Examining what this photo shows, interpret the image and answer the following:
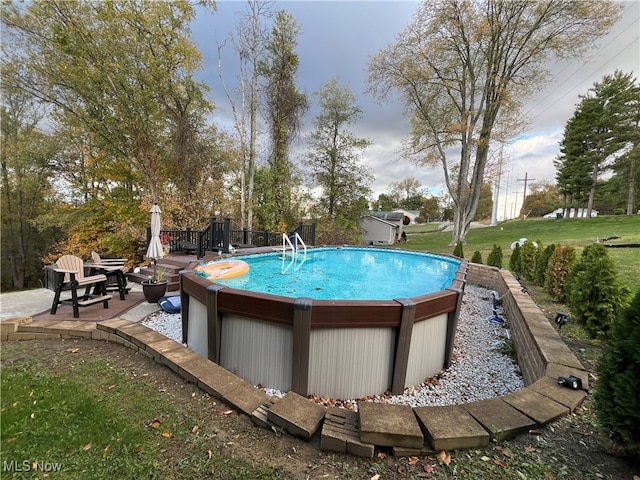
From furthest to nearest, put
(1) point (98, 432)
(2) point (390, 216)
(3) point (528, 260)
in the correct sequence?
(2) point (390, 216) → (3) point (528, 260) → (1) point (98, 432)

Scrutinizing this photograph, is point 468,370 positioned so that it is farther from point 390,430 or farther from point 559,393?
point 390,430

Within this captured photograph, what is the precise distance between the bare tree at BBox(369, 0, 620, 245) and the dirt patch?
594 inches

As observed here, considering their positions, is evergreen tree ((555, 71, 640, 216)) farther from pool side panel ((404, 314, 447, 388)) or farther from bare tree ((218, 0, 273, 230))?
pool side panel ((404, 314, 447, 388))

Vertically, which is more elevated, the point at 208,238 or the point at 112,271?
the point at 208,238

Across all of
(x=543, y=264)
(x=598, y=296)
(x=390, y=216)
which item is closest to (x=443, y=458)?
(x=598, y=296)

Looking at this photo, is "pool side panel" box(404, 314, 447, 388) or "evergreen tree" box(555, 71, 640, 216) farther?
"evergreen tree" box(555, 71, 640, 216)

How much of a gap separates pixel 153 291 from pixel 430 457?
18.0ft

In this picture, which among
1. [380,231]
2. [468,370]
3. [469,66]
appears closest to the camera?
[468,370]

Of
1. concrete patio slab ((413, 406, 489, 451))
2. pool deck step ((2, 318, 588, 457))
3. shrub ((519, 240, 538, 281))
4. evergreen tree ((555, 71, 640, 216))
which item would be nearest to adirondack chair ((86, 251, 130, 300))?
pool deck step ((2, 318, 588, 457))

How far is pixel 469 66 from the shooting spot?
43.7 feet

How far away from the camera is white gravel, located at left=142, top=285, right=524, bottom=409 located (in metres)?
2.98

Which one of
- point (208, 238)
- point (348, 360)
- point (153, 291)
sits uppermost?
point (208, 238)

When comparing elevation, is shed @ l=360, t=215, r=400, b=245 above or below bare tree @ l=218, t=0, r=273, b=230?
below

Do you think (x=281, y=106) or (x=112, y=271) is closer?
(x=112, y=271)
